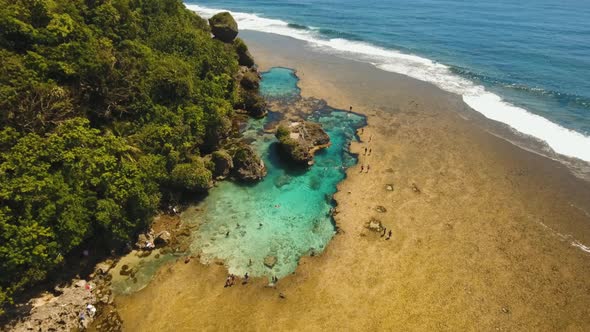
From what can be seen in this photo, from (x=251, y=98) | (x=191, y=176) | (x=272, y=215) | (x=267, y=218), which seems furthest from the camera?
(x=251, y=98)

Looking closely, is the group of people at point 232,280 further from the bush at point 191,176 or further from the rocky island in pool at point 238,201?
the bush at point 191,176

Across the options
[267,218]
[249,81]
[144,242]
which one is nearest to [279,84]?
[249,81]

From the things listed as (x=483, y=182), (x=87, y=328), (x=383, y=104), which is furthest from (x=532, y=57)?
(x=87, y=328)

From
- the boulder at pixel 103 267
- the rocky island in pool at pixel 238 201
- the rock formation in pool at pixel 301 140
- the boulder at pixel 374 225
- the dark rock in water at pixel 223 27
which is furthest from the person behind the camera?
the dark rock in water at pixel 223 27

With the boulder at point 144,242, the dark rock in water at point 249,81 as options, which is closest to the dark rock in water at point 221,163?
the boulder at point 144,242

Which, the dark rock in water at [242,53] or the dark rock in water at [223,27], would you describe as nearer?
the dark rock in water at [223,27]

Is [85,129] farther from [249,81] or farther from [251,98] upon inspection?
[249,81]
